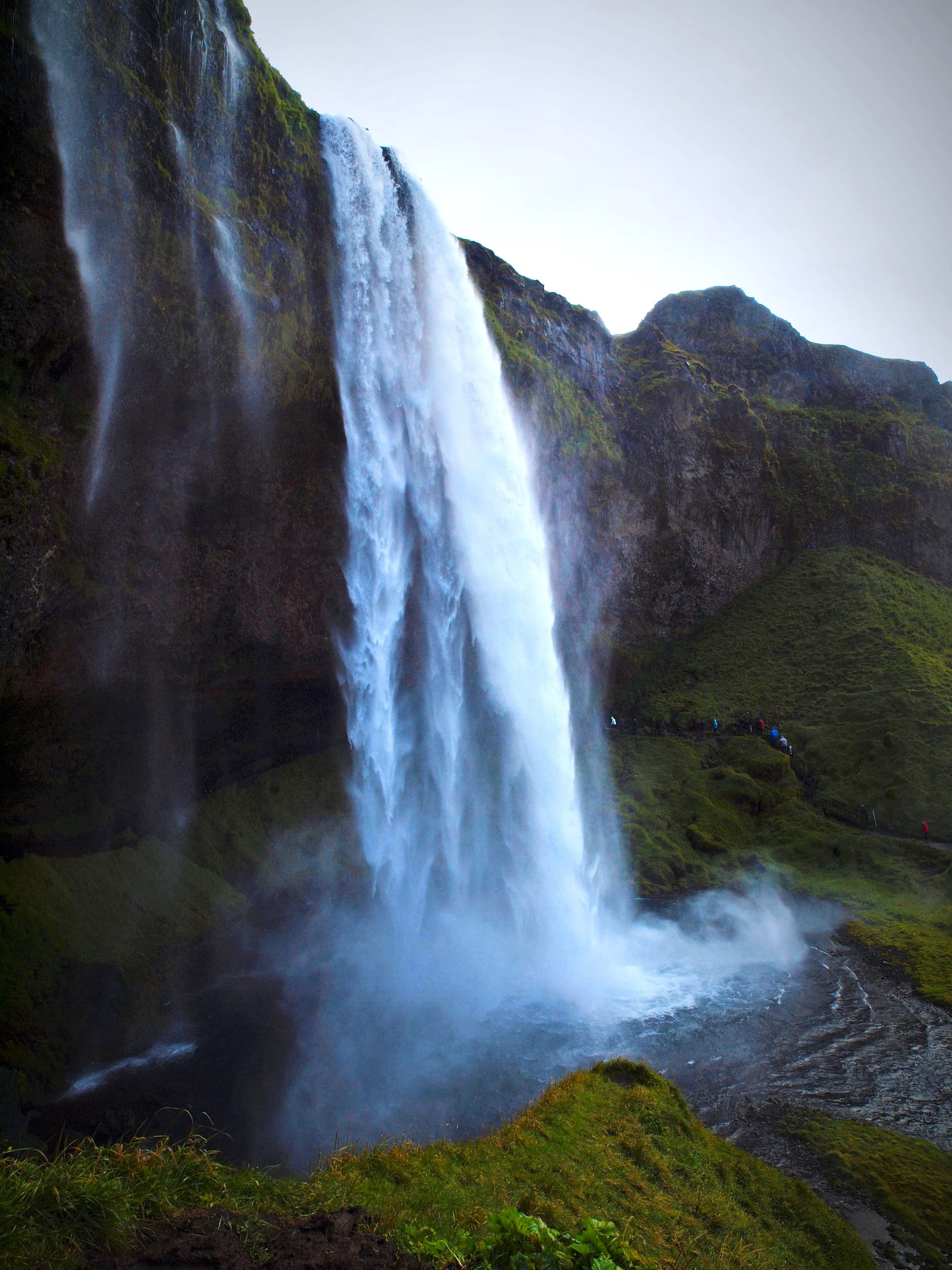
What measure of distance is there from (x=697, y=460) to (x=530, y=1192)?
130ft

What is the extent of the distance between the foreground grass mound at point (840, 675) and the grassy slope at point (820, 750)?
8 cm

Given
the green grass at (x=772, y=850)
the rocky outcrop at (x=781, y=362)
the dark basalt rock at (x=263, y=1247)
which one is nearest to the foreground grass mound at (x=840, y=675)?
the green grass at (x=772, y=850)

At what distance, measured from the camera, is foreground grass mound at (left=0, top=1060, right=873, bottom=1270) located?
15.8 ft

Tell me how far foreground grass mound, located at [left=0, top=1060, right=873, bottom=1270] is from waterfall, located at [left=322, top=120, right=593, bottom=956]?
33.4 feet

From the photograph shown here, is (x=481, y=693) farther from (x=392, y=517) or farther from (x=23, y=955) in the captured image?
(x=23, y=955)

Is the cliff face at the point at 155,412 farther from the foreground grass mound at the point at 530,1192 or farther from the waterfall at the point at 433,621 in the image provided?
the foreground grass mound at the point at 530,1192

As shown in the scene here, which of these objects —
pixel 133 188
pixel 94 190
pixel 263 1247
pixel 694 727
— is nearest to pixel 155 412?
pixel 94 190

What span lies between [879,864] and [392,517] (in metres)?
21.1

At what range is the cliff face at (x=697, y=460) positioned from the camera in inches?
1406

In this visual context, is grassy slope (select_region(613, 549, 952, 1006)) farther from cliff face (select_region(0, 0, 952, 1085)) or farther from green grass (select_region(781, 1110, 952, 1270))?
cliff face (select_region(0, 0, 952, 1085))

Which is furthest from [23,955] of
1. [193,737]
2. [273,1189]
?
[273,1189]

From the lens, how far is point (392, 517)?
22859mm

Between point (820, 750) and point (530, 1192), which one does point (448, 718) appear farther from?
point (820, 750)

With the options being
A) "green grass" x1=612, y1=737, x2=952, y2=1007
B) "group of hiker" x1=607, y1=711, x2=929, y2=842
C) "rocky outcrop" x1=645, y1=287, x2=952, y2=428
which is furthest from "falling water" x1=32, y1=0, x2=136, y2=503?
"rocky outcrop" x1=645, y1=287, x2=952, y2=428
